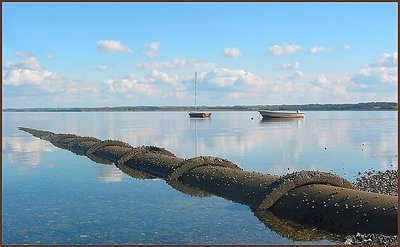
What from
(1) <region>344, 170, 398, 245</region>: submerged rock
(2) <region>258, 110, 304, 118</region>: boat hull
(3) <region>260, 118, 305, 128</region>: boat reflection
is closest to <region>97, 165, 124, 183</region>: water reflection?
(1) <region>344, 170, 398, 245</region>: submerged rock

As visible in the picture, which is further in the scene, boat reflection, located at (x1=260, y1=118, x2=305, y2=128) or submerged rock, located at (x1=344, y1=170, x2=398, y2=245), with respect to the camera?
boat reflection, located at (x1=260, y1=118, x2=305, y2=128)

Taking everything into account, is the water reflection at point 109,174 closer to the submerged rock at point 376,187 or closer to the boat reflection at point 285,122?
the submerged rock at point 376,187

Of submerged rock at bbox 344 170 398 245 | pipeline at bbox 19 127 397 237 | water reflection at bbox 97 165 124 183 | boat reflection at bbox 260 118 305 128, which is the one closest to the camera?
submerged rock at bbox 344 170 398 245

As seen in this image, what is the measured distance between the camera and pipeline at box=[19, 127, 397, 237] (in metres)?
13.2

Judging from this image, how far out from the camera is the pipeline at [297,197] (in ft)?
43.2

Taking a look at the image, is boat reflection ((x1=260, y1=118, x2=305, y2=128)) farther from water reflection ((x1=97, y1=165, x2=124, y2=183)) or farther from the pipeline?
the pipeline

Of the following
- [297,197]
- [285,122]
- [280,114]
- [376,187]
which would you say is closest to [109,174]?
[297,197]

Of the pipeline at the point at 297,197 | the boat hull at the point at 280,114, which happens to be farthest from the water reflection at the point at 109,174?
the boat hull at the point at 280,114

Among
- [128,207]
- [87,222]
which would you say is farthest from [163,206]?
[87,222]

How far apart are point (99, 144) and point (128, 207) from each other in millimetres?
18720

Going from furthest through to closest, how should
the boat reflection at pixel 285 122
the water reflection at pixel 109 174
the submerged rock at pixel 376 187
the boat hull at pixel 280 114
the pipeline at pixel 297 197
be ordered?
the boat hull at pixel 280 114 → the boat reflection at pixel 285 122 → the water reflection at pixel 109 174 → the pipeline at pixel 297 197 → the submerged rock at pixel 376 187

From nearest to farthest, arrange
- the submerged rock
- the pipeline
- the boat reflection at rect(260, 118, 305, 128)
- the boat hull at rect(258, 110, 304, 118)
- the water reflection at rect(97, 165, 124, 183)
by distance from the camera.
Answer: the submerged rock
the pipeline
the water reflection at rect(97, 165, 124, 183)
the boat reflection at rect(260, 118, 305, 128)
the boat hull at rect(258, 110, 304, 118)

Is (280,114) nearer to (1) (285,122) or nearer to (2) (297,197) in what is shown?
(1) (285,122)

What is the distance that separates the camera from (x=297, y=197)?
15352 mm
